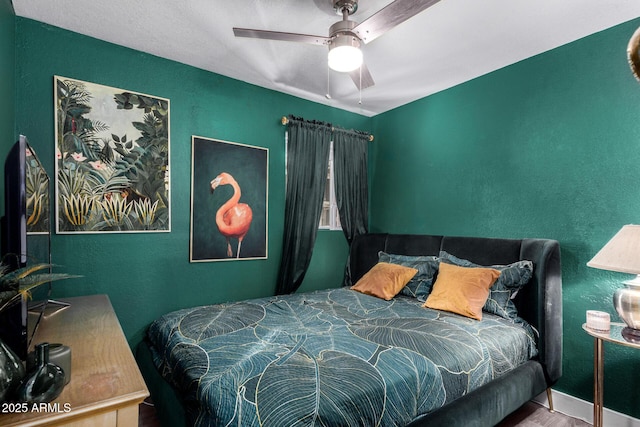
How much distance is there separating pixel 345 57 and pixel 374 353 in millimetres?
1586

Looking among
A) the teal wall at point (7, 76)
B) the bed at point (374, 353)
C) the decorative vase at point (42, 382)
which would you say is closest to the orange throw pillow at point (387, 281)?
the bed at point (374, 353)

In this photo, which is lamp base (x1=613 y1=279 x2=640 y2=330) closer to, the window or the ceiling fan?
the ceiling fan

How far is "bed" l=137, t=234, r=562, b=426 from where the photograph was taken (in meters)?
1.28

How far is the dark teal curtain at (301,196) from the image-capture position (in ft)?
10.7

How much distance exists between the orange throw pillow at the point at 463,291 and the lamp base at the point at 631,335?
2.35ft

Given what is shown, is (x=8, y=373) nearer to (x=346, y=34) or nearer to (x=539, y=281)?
(x=346, y=34)

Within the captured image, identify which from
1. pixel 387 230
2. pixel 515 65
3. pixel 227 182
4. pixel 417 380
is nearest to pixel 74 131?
pixel 227 182

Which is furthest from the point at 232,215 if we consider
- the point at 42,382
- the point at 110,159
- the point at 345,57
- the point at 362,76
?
the point at 42,382

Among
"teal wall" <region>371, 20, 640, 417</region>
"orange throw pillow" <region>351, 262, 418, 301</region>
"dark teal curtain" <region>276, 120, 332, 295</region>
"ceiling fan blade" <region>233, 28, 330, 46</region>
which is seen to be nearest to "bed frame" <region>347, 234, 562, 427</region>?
"teal wall" <region>371, 20, 640, 417</region>

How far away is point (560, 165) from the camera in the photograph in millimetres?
2400

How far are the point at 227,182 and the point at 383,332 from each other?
188 cm

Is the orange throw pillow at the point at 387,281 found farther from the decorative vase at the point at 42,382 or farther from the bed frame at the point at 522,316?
the decorative vase at the point at 42,382

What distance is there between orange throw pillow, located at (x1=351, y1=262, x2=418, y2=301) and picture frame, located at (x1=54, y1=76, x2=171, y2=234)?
1.77m

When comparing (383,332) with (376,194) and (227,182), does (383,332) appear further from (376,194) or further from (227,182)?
(376,194)
